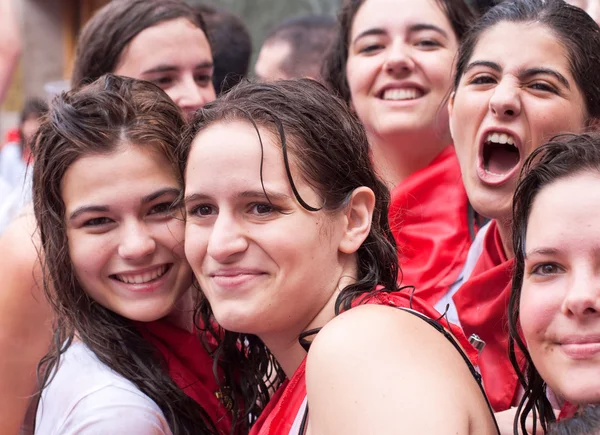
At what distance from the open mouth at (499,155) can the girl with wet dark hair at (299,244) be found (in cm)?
47

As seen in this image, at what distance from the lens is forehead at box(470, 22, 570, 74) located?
105 inches

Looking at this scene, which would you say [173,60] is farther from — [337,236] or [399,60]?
[337,236]

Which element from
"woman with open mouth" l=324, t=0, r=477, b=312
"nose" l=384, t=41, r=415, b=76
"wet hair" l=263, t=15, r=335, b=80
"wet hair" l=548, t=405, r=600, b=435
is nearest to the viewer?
"wet hair" l=548, t=405, r=600, b=435

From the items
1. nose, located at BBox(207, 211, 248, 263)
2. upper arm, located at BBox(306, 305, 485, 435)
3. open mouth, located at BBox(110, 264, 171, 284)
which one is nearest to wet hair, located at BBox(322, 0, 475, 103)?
open mouth, located at BBox(110, 264, 171, 284)

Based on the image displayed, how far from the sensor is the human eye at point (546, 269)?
6.36ft

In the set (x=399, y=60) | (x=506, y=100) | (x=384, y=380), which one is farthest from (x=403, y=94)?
(x=384, y=380)

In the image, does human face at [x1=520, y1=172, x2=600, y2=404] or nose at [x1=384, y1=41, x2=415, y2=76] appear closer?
human face at [x1=520, y1=172, x2=600, y2=404]

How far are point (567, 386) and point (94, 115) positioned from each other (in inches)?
62.2

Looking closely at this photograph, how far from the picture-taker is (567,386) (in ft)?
6.11

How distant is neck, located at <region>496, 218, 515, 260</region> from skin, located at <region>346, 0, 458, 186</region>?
716 millimetres

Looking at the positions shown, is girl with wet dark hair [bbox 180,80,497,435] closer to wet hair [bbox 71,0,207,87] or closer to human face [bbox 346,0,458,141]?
human face [bbox 346,0,458,141]

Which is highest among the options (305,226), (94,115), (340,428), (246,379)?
(94,115)

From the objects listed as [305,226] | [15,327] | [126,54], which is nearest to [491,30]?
[305,226]

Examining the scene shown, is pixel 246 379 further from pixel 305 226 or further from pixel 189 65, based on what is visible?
pixel 189 65
